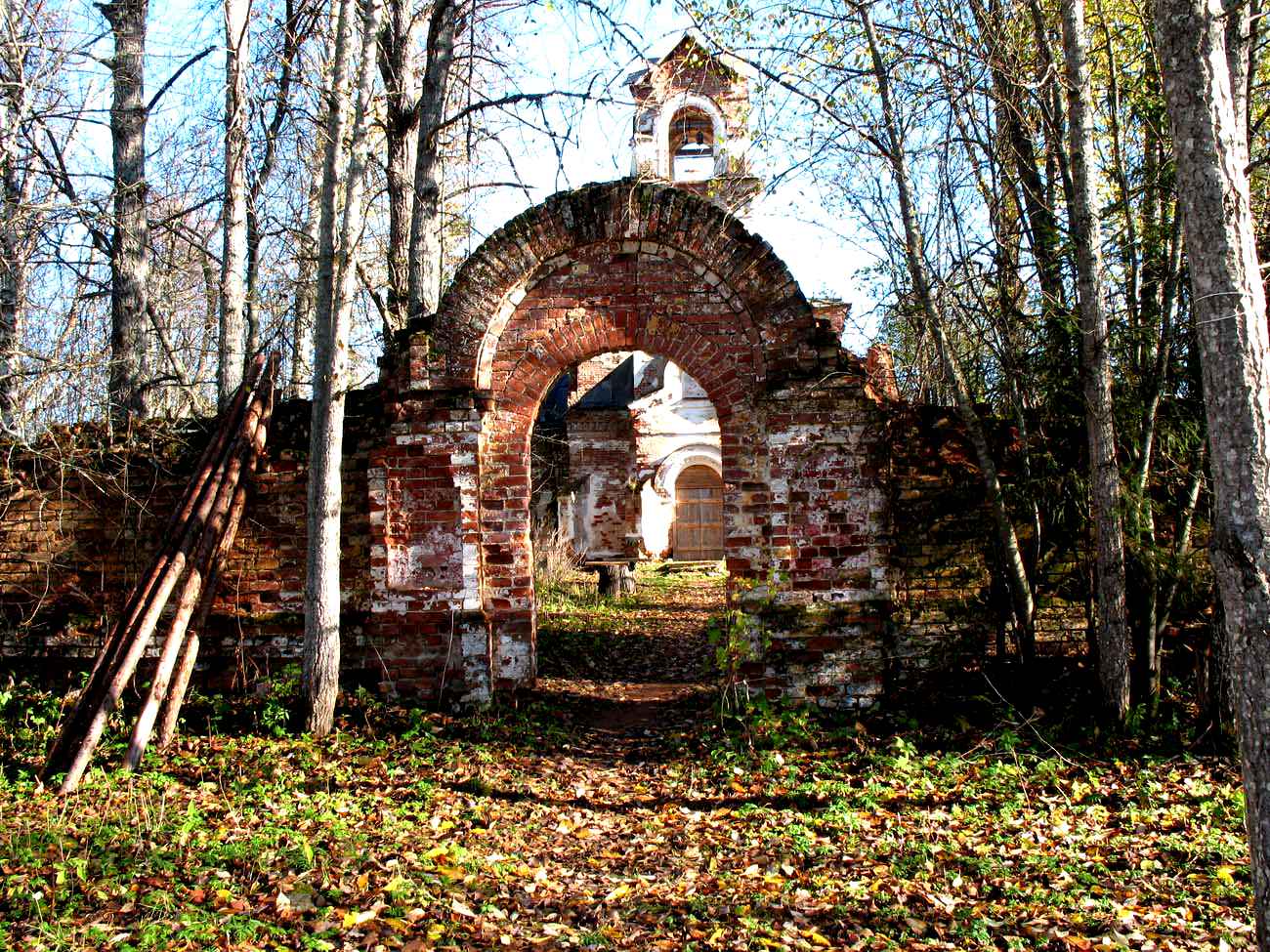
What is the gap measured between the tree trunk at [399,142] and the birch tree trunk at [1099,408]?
6.77 metres

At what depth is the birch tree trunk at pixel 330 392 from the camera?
644 centimetres

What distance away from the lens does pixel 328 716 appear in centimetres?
647

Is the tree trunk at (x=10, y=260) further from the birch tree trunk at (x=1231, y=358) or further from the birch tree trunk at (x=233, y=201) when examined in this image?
the birch tree trunk at (x=1231, y=358)

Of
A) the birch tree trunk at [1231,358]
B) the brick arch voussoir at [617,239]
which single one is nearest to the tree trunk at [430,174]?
the brick arch voussoir at [617,239]

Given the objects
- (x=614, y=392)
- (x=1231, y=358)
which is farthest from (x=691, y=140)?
(x=1231, y=358)

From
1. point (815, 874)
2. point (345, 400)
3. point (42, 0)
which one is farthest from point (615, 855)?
point (42, 0)

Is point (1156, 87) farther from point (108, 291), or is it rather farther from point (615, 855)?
point (108, 291)

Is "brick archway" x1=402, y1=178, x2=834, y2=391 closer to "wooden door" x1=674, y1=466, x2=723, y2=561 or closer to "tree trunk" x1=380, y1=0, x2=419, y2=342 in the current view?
"tree trunk" x1=380, y1=0, x2=419, y2=342

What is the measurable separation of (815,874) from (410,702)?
3.85 metres

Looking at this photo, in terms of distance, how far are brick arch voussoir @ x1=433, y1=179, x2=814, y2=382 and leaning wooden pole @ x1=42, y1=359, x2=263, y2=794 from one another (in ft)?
5.90

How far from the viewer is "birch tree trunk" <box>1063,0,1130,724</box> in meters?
6.02

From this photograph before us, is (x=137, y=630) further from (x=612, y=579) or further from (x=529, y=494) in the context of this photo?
(x=612, y=579)

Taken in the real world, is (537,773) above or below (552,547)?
below

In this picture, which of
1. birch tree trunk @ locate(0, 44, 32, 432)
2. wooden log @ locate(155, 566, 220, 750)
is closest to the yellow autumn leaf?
wooden log @ locate(155, 566, 220, 750)
